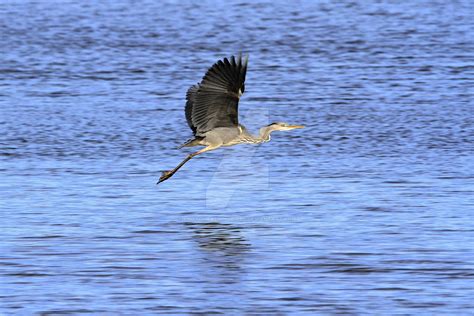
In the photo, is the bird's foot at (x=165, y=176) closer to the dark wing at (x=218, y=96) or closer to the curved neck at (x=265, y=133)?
the dark wing at (x=218, y=96)

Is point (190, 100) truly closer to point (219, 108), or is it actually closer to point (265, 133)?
point (219, 108)

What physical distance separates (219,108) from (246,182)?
2.58 metres

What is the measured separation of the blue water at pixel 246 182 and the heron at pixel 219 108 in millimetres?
727

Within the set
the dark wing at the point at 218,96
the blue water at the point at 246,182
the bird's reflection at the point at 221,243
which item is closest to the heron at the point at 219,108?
the dark wing at the point at 218,96

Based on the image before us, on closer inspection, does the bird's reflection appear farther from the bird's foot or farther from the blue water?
the bird's foot

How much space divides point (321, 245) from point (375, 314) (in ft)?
7.08

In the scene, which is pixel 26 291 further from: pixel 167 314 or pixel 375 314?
pixel 375 314

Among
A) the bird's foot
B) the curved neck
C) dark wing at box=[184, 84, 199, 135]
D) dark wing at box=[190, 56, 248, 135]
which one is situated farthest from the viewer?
the bird's foot

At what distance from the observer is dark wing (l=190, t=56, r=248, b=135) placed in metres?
11.7

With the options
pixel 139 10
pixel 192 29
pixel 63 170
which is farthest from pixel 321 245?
pixel 139 10

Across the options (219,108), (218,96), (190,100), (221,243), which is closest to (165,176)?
(190,100)

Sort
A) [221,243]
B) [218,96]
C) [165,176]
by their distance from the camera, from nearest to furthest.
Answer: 1. [221,243]
2. [218,96]
3. [165,176]

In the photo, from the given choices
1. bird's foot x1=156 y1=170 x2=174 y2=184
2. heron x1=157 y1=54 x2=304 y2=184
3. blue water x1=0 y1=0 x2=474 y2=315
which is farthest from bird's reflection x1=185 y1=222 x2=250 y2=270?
bird's foot x1=156 y1=170 x2=174 y2=184

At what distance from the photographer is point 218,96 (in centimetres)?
1214
